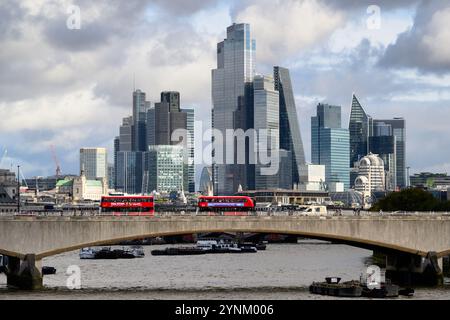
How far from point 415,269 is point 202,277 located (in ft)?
74.5

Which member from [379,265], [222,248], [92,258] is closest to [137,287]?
[379,265]

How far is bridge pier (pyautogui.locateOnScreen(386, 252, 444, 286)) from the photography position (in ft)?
316

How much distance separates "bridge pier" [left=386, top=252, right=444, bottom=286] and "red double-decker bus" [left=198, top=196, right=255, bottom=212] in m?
24.8

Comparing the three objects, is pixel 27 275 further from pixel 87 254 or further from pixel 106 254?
pixel 106 254

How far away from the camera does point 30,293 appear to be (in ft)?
270

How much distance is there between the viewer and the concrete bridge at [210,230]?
88.5m

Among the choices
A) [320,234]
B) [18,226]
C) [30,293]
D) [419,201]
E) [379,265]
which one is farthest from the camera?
[419,201]

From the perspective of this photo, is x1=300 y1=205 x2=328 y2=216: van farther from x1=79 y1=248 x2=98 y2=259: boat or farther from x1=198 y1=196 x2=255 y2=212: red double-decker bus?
x1=79 y1=248 x2=98 y2=259: boat

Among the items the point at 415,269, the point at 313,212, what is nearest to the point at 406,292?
the point at 415,269

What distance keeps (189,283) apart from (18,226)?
18.1 metres

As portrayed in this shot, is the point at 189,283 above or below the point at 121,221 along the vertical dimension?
below

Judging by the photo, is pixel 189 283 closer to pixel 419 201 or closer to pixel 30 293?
pixel 30 293

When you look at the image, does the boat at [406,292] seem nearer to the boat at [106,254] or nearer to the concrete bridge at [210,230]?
the concrete bridge at [210,230]

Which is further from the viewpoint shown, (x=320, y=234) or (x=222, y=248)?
(x=222, y=248)
